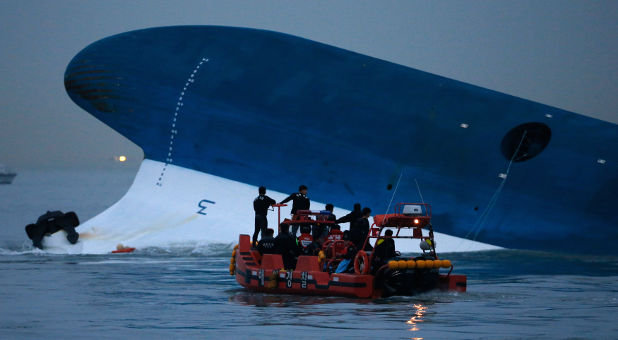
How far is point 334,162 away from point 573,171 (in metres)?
6.66

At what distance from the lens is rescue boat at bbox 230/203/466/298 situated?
48.8 ft

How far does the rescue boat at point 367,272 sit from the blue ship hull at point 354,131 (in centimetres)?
902

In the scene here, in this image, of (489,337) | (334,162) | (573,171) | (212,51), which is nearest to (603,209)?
(573,171)

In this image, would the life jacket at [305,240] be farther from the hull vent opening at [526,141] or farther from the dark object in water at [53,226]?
the dark object in water at [53,226]

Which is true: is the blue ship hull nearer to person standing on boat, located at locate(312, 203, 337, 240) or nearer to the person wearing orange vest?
person standing on boat, located at locate(312, 203, 337, 240)

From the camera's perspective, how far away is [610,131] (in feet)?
78.9

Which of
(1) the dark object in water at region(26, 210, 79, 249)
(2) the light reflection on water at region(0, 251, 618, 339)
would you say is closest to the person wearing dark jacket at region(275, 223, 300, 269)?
(2) the light reflection on water at region(0, 251, 618, 339)

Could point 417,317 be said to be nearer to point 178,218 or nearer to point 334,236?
point 334,236

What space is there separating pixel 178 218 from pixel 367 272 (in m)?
12.2

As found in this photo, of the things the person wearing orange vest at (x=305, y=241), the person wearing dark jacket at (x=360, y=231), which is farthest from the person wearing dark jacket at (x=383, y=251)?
the person wearing orange vest at (x=305, y=241)

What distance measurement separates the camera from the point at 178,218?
86.2ft

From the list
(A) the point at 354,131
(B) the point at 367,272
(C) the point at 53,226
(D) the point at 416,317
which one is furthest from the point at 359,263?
(C) the point at 53,226

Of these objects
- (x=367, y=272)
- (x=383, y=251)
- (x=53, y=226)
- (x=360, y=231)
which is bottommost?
(x=367, y=272)

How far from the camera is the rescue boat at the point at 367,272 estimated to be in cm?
1488
